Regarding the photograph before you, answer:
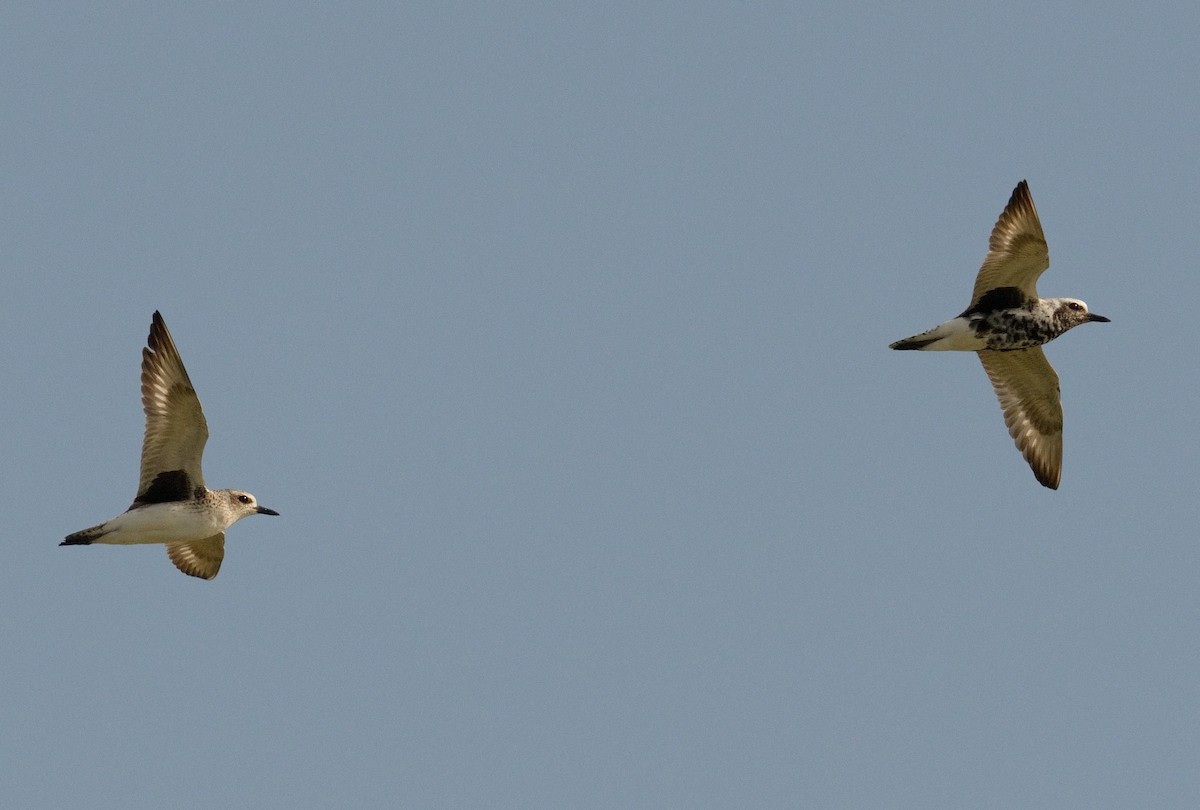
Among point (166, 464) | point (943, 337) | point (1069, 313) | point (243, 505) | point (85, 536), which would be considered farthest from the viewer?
point (1069, 313)

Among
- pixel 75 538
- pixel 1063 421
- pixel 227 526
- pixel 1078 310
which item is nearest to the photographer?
pixel 75 538

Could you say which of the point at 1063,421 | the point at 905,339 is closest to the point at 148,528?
the point at 905,339

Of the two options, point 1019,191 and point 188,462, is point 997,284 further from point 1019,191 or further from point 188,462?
point 188,462

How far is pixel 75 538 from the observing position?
2022 centimetres

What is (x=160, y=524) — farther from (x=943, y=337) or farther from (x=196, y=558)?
(x=943, y=337)

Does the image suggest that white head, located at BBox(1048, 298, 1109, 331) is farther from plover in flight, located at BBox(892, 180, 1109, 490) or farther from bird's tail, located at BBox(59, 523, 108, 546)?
bird's tail, located at BBox(59, 523, 108, 546)

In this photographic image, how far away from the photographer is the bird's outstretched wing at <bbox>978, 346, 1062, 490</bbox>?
24.4m

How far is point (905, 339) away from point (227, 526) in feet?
30.6

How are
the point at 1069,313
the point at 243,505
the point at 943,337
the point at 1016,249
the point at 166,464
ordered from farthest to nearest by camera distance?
the point at 1069,313
the point at 943,337
the point at 1016,249
the point at 243,505
the point at 166,464

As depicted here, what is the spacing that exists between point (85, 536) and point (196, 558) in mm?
3825

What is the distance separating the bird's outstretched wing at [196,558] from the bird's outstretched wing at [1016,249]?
37.4 ft

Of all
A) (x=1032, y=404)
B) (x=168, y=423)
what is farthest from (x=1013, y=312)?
(x=168, y=423)

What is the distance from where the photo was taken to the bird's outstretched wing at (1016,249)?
2223 centimetres

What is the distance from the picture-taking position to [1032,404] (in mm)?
24922
